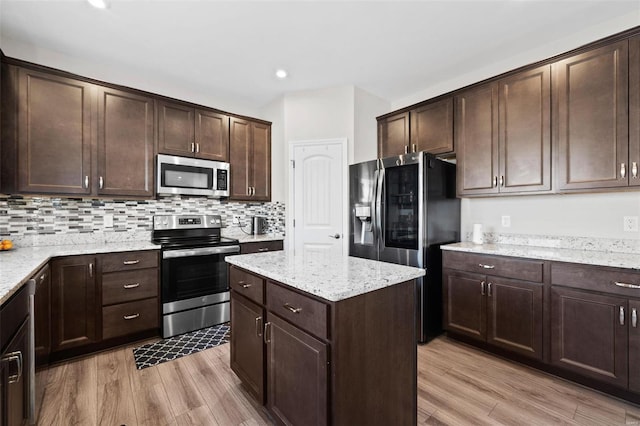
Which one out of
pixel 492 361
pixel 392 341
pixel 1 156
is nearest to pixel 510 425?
pixel 492 361

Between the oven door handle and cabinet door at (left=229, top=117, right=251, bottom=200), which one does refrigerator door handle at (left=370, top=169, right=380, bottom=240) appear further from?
cabinet door at (left=229, top=117, right=251, bottom=200)

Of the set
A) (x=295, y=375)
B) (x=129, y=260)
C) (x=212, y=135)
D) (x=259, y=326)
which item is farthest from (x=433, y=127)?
(x=129, y=260)

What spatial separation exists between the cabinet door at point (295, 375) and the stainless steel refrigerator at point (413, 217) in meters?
1.61

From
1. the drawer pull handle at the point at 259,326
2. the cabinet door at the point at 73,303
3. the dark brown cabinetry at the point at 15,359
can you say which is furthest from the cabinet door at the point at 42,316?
the drawer pull handle at the point at 259,326

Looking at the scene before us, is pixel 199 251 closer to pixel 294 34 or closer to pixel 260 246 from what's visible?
pixel 260 246

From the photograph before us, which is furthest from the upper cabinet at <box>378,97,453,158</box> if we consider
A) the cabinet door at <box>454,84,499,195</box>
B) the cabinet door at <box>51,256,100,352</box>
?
the cabinet door at <box>51,256,100,352</box>

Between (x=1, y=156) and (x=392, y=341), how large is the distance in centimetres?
317

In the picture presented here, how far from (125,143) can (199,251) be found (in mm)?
1284

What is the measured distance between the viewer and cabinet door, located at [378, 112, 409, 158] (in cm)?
335

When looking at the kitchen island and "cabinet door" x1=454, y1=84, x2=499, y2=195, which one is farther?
"cabinet door" x1=454, y1=84, x2=499, y2=195

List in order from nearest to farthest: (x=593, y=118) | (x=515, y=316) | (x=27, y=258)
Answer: (x=27, y=258) → (x=593, y=118) → (x=515, y=316)

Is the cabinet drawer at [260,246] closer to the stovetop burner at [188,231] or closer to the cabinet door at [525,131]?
the stovetop burner at [188,231]

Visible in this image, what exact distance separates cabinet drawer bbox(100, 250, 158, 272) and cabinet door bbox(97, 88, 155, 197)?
0.63 metres

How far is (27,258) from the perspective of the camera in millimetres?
2002
